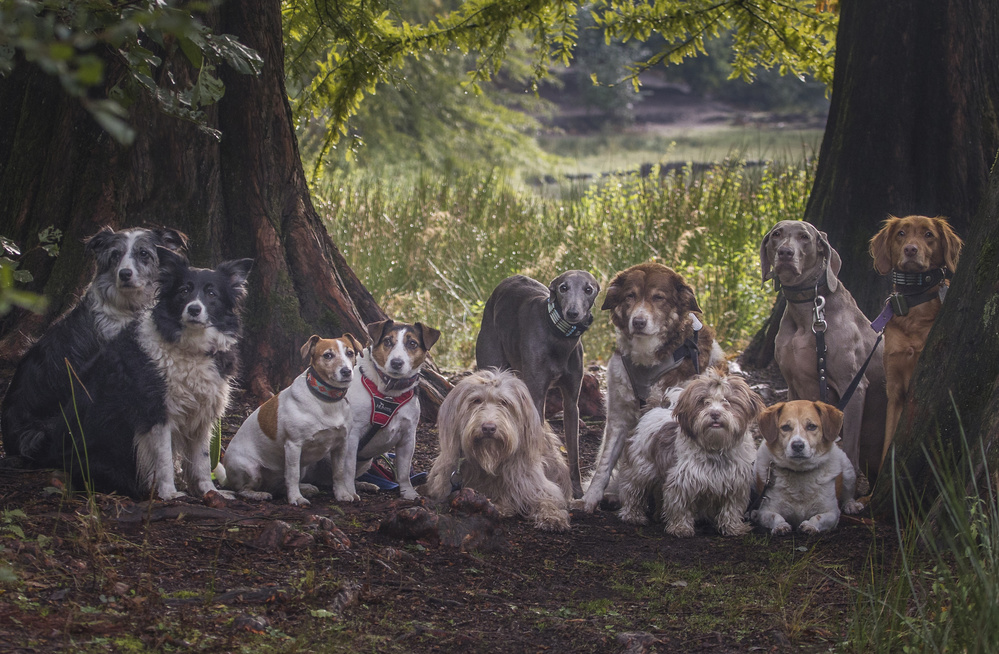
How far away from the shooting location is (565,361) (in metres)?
6.27

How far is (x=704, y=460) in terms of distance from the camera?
5254 mm

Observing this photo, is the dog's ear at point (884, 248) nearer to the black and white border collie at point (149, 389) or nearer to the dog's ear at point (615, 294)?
the dog's ear at point (615, 294)

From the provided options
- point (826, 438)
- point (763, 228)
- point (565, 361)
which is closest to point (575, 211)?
point (763, 228)

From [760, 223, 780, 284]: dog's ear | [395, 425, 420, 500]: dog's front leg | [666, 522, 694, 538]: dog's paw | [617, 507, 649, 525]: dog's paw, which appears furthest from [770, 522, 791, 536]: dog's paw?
[395, 425, 420, 500]: dog's front leg

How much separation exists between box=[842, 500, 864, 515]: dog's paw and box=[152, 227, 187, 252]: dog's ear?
13.4ft

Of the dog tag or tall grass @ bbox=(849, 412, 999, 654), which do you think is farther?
the dog tag

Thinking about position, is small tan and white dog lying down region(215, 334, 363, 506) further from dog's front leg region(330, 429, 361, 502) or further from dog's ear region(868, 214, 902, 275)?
dog's ear region(868, 214, 902, 275)

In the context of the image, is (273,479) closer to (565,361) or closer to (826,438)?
(565,361)

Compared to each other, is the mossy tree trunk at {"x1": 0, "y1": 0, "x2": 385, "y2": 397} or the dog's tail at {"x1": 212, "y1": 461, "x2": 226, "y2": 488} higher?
the mossy tree trunk at {"x1": 0, "y1": 0, "x2": 385, "y2": 397}

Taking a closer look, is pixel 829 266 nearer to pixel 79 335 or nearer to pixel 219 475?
pixel 219 475

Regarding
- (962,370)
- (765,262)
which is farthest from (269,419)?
(962,370)

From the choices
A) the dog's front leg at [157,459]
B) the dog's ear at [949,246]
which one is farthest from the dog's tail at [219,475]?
the dog's ear at [949,246]

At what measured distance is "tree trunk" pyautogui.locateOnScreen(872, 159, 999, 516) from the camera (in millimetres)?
4492

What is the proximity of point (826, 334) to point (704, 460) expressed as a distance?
1.34 metres
